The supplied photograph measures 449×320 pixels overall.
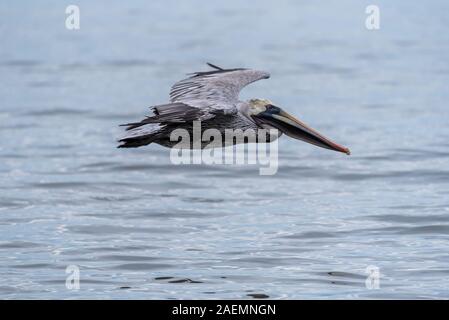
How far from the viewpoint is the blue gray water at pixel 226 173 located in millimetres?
10523

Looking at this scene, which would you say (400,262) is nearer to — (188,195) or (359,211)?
(359,211)

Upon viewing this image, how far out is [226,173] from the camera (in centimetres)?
1545

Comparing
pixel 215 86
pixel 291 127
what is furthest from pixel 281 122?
pixel 215 86

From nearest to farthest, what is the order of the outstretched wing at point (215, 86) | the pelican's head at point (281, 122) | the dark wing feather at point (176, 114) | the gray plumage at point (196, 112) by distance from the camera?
1. the dark wing feather at point (176, 114)
2. the gray plumage at point (196, 112)
3. the outstretched wing at point (215, 86)
4. the pelican's head at point (281, 122)

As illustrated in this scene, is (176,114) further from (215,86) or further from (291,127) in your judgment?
(291,127)

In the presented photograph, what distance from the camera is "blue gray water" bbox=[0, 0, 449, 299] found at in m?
10.5

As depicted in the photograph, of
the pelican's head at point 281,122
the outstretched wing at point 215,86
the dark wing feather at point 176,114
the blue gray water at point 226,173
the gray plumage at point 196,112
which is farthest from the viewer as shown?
the pelican's head at point 281,122

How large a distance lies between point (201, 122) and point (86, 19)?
19.7m

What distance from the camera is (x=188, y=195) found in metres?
14.1

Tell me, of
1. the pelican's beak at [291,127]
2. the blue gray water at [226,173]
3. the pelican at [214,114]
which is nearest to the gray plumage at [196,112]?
the pelican at [214,114]

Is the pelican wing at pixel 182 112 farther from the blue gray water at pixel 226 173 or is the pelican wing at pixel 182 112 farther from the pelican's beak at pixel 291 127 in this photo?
the blue gray water at pixel 226 173

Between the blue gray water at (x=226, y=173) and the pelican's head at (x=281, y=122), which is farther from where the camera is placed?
the pelican's head at (x=281, y=122)
